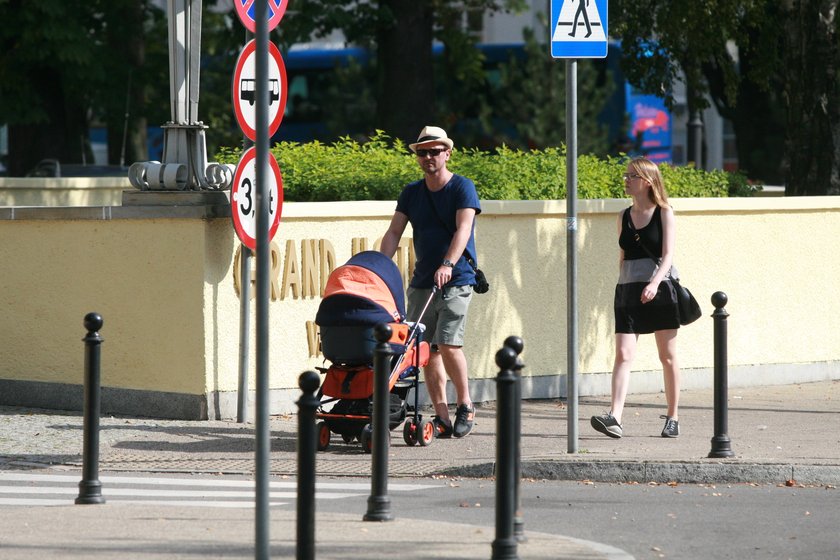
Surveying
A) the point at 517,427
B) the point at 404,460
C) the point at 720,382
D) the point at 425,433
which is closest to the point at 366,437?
the point at 404,460

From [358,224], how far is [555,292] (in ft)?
5.90

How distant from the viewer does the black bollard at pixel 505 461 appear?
618 cm

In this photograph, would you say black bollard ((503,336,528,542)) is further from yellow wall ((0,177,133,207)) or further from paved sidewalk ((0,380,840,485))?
yellow wall ((0,177,133,207))

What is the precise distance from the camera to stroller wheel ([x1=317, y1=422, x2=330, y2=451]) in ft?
32.4

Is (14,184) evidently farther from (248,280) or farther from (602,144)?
(602,144)

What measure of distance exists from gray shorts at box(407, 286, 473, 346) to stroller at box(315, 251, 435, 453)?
A: 23 centimetres

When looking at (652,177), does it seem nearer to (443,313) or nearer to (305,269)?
(443,313)

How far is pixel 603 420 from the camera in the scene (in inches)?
395

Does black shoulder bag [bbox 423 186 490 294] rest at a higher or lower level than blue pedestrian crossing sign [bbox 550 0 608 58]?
lower

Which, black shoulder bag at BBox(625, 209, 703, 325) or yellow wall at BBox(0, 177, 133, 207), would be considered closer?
black shoulder bag at BBox(625, 209, 703, 325)

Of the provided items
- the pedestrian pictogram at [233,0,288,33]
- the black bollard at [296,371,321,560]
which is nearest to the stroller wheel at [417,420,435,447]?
the pedestrian pictogram at [233,0,288,33]

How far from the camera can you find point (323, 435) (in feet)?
32.5

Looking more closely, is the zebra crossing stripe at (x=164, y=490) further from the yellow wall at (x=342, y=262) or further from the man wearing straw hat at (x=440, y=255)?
the yellow wall at (x=342, y=262)

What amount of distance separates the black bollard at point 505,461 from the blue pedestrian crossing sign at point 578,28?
132 inches
